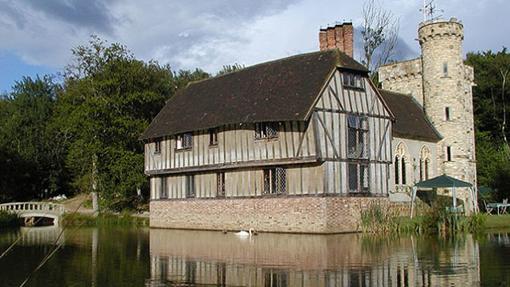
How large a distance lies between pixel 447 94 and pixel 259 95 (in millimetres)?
12711

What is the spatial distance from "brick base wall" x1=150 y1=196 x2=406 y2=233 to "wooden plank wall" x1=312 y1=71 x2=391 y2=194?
0.74 metres

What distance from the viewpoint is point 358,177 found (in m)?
25.1

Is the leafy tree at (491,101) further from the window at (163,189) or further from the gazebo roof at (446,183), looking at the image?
the window at (163,189)

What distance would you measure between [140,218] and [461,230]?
62.6ft

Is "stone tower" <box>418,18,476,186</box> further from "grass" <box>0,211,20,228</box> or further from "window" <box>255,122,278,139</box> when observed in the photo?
"grass" <box>0,211,20,228</box>

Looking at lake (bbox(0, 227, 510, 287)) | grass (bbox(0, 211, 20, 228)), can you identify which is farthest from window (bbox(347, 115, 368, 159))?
grass (bbox(0, 211, 20, 228))

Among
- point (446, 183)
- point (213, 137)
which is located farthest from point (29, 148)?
point (446, 183)

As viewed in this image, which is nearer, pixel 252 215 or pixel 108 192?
pixel 252 215

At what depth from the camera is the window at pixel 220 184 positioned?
27.6 meters

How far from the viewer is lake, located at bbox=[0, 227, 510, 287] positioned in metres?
11.0

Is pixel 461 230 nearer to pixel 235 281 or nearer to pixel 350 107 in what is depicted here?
pixel 350 107

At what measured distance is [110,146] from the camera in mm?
38500

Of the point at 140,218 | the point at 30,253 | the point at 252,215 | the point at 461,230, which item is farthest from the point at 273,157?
the point at 140,218

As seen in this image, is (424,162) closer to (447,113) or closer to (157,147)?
(447,113)
